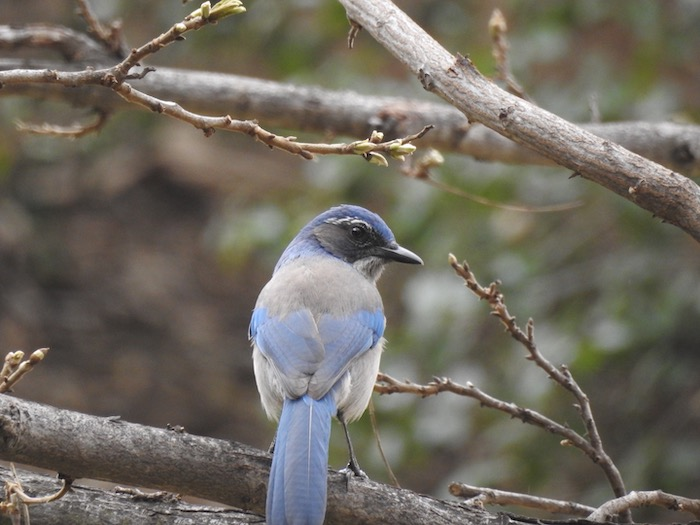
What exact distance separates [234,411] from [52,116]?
3.39 m

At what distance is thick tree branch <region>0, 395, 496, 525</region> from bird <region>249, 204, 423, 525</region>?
0.10 metres

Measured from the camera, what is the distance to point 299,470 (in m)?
3.28

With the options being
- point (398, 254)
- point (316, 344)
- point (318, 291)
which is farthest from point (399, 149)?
point (398, 254)

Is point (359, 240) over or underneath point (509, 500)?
over

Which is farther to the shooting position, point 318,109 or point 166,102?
point 318,109

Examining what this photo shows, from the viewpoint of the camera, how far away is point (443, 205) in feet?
19.6

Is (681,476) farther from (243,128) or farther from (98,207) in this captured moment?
(98,207)

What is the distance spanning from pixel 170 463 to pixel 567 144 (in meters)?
1.54

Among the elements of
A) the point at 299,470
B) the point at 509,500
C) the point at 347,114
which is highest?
the point at 347,114

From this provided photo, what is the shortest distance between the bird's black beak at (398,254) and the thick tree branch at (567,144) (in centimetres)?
190

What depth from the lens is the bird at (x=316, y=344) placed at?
327 centimetres

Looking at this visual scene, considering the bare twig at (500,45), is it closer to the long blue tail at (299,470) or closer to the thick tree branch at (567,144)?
the thick tree branch at (567,144)

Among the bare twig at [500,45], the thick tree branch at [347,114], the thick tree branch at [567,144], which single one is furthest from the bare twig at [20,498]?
the bare twig at [500,45]

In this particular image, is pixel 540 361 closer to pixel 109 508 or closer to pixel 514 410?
pixel 514 410
